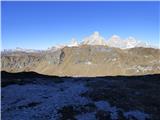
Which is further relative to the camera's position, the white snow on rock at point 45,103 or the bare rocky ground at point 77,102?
the bare rocky ground at point 77,102

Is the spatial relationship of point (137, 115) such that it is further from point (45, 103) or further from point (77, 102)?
point (45, 103)

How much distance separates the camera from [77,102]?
3984 centimetres

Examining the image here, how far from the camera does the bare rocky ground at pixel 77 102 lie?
35.6 m

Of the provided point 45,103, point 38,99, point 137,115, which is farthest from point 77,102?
point 137,115

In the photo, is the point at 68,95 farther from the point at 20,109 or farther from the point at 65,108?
the point at 20,109

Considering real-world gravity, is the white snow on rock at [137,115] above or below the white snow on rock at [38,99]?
below

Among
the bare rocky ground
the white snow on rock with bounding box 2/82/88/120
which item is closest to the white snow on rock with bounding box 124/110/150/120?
the bare rocky ground

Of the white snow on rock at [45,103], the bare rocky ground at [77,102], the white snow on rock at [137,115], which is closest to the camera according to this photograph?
the white snow on rock at [45,103]

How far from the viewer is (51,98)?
41562 mm

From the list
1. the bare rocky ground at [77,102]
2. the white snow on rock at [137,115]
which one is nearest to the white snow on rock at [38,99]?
the bare rocky ground at [77,102]

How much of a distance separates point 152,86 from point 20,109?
30.0 m

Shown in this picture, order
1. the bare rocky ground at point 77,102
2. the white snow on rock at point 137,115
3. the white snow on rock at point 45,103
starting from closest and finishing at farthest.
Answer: the white snow on rock at point 45,103 < the bare rocky ground at point 77,102 < the white snow on rock at point 137,115

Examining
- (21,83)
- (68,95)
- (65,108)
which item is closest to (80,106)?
(65,108)

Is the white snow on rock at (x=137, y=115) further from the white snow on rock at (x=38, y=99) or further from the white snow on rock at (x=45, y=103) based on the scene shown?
the white snow on rock at (x=38, y=99)
